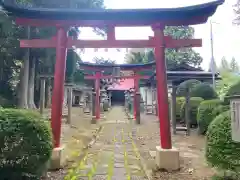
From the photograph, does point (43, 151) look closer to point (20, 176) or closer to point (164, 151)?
point (20, 176)

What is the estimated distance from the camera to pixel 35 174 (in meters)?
4.20

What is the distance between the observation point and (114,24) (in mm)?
6355

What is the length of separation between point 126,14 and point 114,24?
474mm

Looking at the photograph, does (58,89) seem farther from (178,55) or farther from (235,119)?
(178,55)

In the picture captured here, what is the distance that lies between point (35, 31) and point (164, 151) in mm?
15175

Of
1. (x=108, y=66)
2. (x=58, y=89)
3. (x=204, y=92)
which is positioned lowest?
(x=58, y=89)

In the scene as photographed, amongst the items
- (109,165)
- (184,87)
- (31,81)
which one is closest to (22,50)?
(31,81)

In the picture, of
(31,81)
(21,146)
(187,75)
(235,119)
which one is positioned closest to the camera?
(235,119)

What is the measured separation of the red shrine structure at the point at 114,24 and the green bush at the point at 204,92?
8.08 meters

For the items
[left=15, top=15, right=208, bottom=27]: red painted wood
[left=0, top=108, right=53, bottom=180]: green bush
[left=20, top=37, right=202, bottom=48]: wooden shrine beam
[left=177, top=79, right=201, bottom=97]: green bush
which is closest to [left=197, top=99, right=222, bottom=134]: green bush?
[left=177, top=79, right=201, bottom=97]: green bush

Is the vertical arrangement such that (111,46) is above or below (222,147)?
above

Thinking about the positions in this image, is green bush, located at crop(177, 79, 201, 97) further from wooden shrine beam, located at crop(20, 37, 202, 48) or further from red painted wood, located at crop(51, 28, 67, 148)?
red painted wood, located at crop(51, 28, 67, 148)

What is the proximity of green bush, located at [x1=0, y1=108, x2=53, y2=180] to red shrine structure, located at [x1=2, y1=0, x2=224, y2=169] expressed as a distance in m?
1.66

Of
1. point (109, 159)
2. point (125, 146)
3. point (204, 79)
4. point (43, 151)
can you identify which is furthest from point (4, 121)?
point (204, 79)
